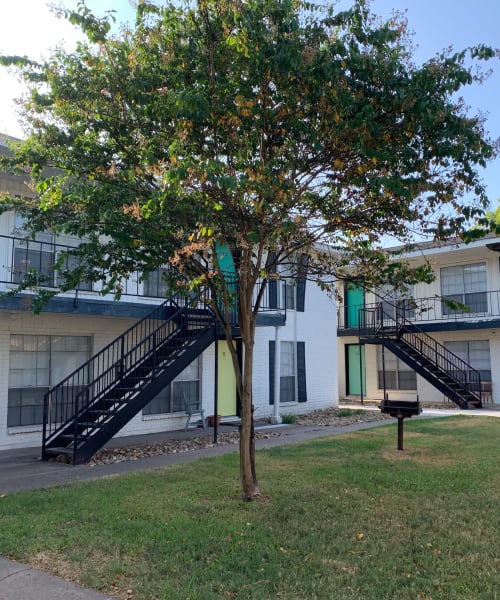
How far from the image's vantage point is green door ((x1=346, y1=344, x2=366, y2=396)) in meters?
25.4

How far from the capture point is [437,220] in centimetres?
715

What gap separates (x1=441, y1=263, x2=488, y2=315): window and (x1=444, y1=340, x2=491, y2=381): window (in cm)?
127

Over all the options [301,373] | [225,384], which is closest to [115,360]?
[225,384]

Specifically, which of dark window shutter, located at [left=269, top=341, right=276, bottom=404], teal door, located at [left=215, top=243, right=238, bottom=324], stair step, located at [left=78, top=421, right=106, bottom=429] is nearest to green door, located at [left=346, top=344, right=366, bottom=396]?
dark window shutter, located at [left=269, top=341, right=276, bottom=404]

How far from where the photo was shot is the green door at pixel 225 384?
51.9 feet

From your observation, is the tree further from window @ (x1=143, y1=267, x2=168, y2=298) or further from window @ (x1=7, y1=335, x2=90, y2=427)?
window @ (x1=143, y1=267, x2=168, y2=298)

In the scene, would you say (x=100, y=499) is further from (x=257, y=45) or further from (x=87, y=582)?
(x=257, y=45)

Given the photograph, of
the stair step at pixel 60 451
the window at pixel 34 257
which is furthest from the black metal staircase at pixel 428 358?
the stair step at pixel 60 451

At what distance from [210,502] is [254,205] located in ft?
11.8

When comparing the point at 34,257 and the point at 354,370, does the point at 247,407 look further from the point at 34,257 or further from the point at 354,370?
the point at 354,370

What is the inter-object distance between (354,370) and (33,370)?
1691 centimetres

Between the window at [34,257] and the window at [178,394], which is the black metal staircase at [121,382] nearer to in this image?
the window at [178,394]

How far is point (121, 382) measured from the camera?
11.3 meters

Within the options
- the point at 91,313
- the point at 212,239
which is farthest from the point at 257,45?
the point at 91,313
